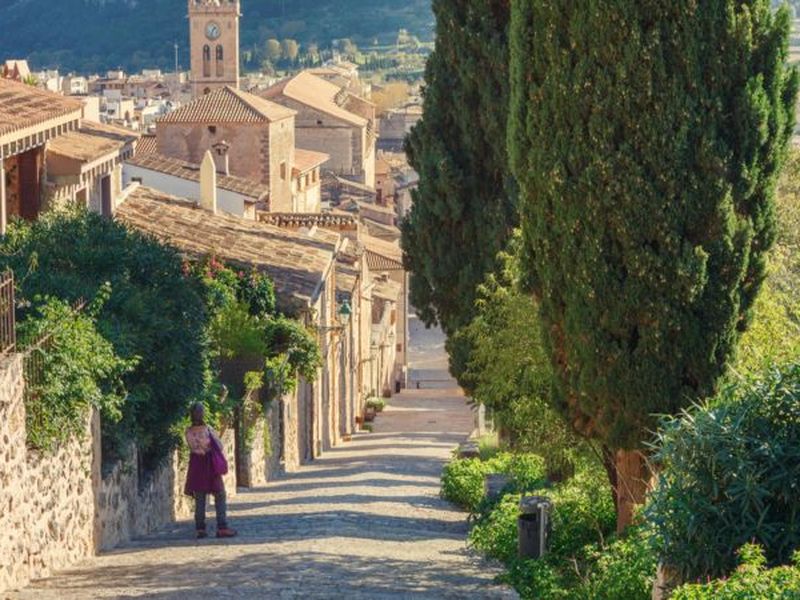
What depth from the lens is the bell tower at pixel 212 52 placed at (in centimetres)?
11038

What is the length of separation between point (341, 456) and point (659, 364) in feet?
65.0

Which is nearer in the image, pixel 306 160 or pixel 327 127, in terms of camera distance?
pixel 306 160

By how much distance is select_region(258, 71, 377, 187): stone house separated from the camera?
91188 mm

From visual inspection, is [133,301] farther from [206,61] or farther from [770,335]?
[206,61]

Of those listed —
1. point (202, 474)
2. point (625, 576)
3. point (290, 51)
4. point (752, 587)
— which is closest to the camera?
point (752, 587)

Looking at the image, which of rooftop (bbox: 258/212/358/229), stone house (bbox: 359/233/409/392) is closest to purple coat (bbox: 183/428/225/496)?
rooftop (bbox: 258/212/358/229)

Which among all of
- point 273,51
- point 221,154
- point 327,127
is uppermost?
point 273,51

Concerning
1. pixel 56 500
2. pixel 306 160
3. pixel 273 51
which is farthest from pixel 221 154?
pixel 273 51

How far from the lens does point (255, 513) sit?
19.1 metres

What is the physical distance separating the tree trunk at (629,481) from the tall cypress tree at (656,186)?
0.70ft

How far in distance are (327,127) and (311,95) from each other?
3547 millimetres

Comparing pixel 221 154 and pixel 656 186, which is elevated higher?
pixel 221 154

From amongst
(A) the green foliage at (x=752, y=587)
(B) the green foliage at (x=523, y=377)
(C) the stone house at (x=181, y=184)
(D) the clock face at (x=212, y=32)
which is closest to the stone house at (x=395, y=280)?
(C) the stone house at (x=181, y=184)

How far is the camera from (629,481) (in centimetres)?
1514
